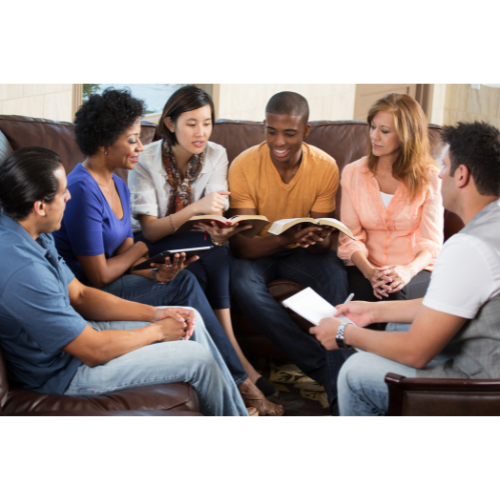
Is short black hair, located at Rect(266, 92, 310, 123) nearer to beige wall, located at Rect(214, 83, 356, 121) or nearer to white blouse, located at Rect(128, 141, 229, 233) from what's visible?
white blouse, located at Rect(128, 141, 229, 233)

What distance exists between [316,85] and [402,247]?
338cm

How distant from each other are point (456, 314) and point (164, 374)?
850mm

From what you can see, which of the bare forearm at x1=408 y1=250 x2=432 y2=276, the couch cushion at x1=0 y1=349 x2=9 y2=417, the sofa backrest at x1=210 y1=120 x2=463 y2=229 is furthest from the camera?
the sofa backrest at x1=210 y1=120 x2=463 y2=229

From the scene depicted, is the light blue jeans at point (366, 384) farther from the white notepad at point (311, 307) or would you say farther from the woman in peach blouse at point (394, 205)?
the woman in peach blouse at point (394, 205)

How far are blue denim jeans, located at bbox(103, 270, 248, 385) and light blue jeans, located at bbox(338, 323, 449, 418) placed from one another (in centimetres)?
68

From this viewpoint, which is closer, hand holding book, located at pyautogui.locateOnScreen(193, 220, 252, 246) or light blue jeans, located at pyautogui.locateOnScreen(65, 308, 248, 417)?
light blue jeans, located at pyautogui.locateOnScreen(65, 308, 248, 417)

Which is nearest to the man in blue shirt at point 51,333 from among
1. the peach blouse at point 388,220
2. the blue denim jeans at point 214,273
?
the blue denim jeans at point 214,273

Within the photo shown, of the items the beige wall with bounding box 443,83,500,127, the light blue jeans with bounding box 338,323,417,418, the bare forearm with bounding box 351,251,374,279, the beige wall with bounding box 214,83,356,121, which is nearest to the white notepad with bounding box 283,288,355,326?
the light blue jeans with bounding box 338,323,417,418

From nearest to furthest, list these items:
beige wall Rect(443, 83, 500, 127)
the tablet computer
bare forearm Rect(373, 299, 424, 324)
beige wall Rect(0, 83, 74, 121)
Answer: bare forearm Rect(373, 299, 424, 324)
the tablet computer
beige wall Rect(0, 83, 74, 121)
beige wall Rect(443, 83, 500, 127)

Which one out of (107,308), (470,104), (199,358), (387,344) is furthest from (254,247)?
(470,104)

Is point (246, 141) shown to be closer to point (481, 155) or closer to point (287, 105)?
point (287, 105)

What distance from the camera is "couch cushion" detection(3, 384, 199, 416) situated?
1466 mm

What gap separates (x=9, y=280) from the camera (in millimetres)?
1412

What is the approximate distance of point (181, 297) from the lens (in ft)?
7.16
